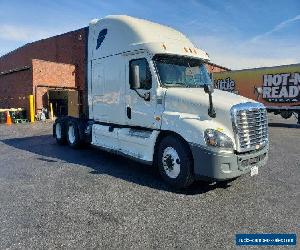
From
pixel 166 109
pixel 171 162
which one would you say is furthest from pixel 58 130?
pixel 171 162

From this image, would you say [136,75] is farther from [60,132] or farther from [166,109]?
[60,132]

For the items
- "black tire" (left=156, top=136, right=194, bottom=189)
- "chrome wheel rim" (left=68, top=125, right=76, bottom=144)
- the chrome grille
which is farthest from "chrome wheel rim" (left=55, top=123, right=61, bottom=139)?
the chrome grille

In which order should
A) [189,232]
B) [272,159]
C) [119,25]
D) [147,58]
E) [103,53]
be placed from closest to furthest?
[189,232] → [147,58] → [119,25] → [103,53] → [272,159]

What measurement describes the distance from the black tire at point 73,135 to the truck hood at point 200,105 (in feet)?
16.2

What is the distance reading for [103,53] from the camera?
9.11 metres

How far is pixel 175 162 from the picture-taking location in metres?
6.64

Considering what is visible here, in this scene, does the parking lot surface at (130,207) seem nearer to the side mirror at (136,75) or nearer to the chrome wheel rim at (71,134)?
the side mirror at (136,75)

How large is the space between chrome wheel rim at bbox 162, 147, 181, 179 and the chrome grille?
132cm

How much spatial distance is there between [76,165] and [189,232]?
15.9 feet

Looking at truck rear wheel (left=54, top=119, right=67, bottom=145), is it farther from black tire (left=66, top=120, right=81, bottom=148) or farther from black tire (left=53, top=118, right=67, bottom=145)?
black tire (left=66, top=120, right=81, bottom=148)

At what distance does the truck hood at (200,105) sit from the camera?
20.2 ft

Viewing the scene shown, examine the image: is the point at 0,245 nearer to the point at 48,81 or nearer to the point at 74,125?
the point at 74,125

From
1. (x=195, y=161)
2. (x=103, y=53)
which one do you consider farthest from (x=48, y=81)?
(x=195, y=161)

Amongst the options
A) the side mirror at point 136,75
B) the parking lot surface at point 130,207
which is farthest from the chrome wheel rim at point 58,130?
the side mirror at point 136,75
